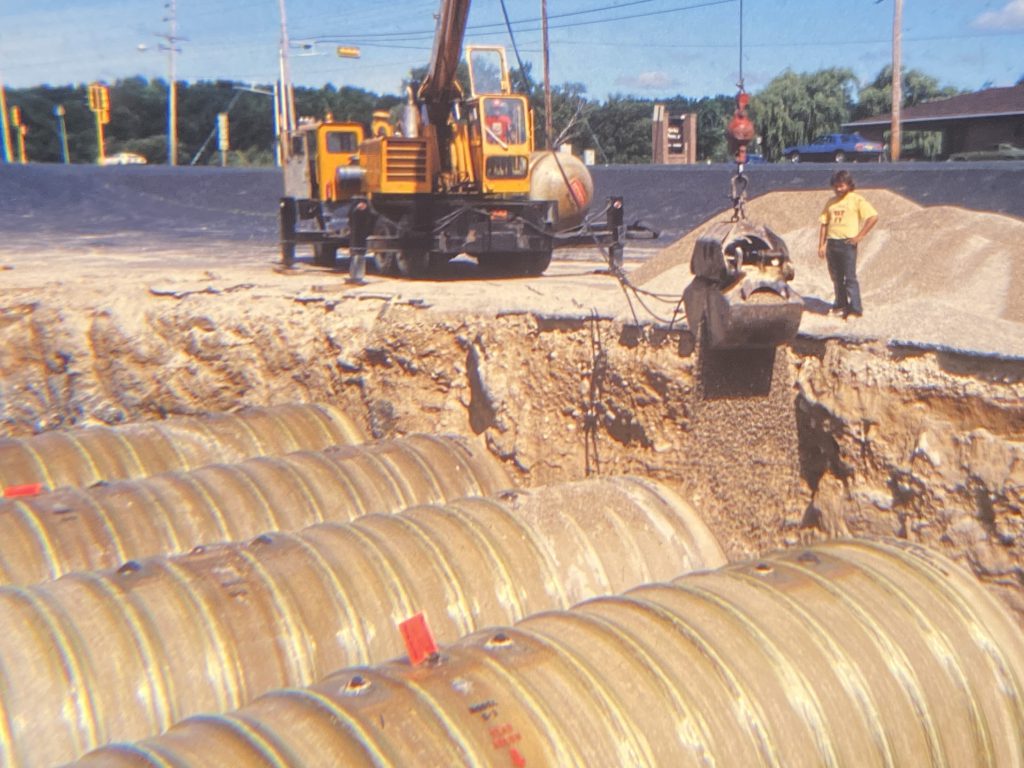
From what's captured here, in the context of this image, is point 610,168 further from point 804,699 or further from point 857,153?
point 804,699

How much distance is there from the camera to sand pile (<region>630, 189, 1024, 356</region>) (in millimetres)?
7445

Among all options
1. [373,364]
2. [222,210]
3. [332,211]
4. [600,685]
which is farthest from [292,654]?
[222,210]

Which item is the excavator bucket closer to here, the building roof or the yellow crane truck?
the yellow crane truck

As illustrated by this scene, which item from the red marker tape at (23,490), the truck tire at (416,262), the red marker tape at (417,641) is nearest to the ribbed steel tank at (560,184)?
the truck tire at (416,262)

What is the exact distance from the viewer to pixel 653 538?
648cm

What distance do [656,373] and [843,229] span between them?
1.86 meters

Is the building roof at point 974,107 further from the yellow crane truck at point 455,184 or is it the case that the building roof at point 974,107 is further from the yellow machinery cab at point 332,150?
the yellow machinery cab at point 332,150

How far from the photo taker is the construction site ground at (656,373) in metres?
7.02

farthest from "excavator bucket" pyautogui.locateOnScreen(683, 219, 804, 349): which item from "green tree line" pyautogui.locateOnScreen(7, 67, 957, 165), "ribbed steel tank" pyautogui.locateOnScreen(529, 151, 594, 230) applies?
"green tree line" pyautogui.locateOnScreen(7, 67, 957, 165)

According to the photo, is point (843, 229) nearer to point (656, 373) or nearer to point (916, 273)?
point (656, 373)

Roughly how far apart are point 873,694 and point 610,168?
2297 centimetres

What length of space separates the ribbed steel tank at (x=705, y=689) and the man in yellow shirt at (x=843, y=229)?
3479mm

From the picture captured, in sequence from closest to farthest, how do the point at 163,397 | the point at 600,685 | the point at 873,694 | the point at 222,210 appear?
the point at 600,685, the point at 873,694, the point at 163,397, the point at 222,210

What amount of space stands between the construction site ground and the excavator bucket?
2.65 feet
